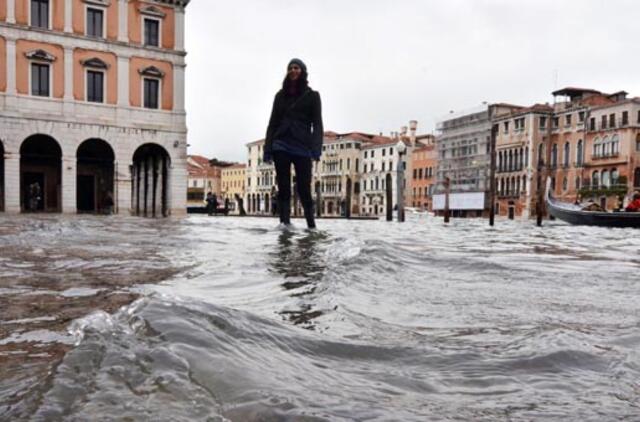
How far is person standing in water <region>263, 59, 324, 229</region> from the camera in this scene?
6168 millimetres

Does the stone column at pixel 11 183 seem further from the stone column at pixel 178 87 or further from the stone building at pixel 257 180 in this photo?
the stone building at pixel 257 180

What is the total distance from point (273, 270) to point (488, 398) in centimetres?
181

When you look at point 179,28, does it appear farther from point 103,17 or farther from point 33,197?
point 33,197

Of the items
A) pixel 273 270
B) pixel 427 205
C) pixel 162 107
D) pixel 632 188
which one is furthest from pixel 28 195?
pixel 427 205

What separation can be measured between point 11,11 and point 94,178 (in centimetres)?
756

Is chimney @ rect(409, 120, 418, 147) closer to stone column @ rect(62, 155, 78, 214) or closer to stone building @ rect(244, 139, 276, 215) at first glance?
stone building @ rect(244, 139, 276, 215)

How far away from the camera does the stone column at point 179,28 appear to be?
24609 millimetres

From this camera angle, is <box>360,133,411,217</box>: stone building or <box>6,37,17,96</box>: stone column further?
<box>360,133,411,217</box>: stone building

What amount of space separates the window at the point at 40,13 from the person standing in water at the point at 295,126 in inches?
750

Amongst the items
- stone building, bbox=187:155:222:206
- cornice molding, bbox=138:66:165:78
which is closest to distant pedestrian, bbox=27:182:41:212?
cornice molding, bbox=138:66:165:78

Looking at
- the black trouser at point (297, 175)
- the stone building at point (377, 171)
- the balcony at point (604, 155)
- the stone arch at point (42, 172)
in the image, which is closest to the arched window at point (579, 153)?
the balcony at point (604, 155)

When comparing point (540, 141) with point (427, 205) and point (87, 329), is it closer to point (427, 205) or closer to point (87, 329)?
point (427, 205)

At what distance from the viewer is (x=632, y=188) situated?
1961 inches

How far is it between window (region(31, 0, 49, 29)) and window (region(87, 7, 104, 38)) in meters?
1.43
